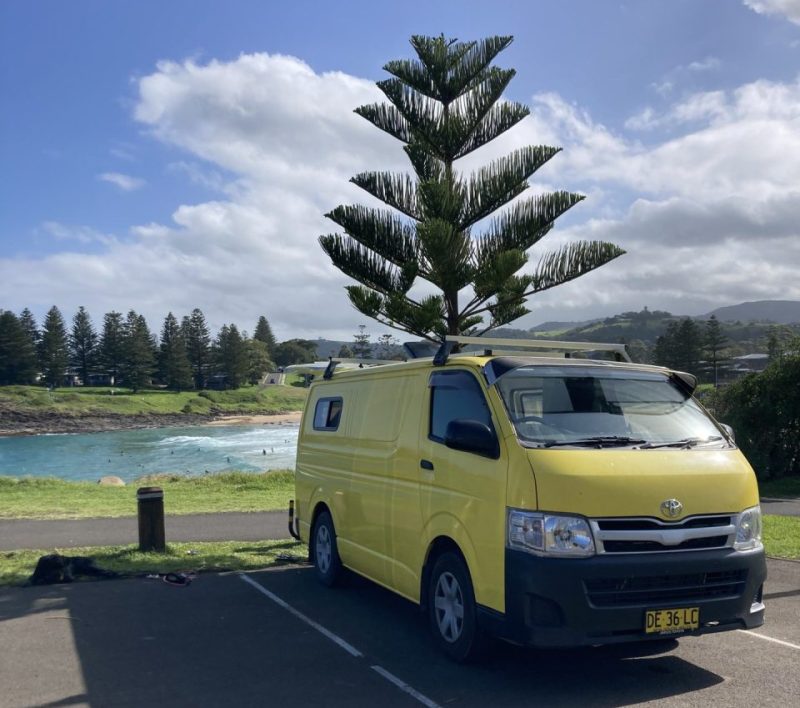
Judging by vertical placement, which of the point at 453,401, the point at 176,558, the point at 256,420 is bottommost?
the point at 256,420

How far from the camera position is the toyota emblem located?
4891 mm

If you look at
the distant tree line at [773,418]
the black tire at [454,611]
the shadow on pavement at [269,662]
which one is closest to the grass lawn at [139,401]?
the distant tree line at [773,418]

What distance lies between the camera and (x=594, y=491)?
4.80 meters

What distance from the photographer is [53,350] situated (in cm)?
11306

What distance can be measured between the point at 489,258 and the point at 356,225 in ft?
7.36

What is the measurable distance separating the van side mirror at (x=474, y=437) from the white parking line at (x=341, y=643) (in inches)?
60.1

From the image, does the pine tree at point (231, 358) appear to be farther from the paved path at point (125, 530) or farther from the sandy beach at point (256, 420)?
the paved path at point (125, 530)

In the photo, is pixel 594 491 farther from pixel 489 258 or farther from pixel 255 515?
pixel 255 515

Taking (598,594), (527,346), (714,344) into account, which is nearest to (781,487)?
(527,346)

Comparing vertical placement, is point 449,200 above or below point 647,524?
above

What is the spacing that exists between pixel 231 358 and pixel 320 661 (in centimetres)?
12535

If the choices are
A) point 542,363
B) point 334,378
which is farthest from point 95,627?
point 542,363

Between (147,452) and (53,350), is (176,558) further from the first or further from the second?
(53,350)

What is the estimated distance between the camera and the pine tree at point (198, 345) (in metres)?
128
